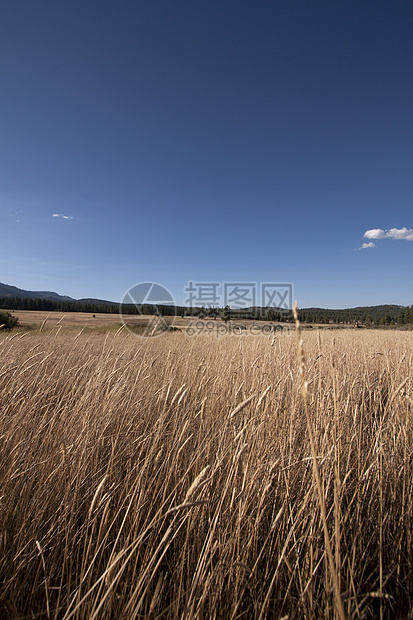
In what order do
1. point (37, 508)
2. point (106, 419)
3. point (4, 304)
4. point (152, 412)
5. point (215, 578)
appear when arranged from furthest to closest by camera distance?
point (4, 304) < point (152, 412) < point (106, 419) < point (37, 508) < point (215, 578)

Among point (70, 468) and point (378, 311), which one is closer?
point (70, 468)

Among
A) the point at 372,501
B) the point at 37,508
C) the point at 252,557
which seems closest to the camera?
the point at 252,557

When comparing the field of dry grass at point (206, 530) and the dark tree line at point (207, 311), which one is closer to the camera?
the field of dry grass at point (206, 530)

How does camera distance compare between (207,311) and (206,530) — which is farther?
(207,311)

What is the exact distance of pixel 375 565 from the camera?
1.40 m

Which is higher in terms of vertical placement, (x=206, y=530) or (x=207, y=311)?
(x=207, y=311)

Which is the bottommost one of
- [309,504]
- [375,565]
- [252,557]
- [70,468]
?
[375,565]

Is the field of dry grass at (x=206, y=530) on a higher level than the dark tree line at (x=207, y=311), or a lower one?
lower

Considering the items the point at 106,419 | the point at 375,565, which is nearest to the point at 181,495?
the point at 106,419

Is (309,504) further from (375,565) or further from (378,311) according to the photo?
(378,311)

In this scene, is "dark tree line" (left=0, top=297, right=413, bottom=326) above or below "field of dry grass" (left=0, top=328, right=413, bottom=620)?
above

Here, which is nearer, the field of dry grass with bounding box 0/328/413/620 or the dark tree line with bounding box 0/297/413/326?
the field of dry grass with bounding box 0/328/413/620

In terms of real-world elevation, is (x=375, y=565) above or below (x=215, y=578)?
below

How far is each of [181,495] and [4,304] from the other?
80.8m
